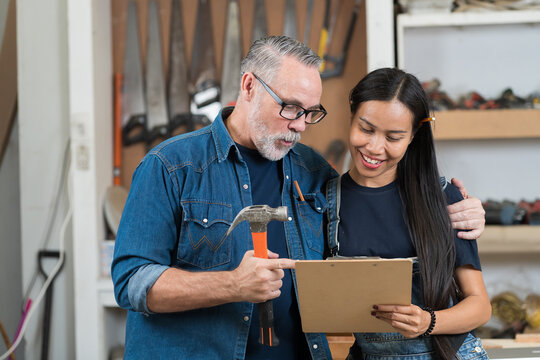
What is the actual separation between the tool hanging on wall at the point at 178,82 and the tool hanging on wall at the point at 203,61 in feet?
0.14

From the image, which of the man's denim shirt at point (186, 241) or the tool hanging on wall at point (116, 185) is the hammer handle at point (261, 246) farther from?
the tool hanging on wall at point (116, 185)

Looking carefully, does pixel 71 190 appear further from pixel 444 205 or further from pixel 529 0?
pixel 529 0

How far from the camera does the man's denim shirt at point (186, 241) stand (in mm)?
1426

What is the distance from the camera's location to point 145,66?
125 inches

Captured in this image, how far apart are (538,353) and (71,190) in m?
2.40

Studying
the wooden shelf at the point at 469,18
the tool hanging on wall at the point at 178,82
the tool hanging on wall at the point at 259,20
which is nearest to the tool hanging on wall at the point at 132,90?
the tool hanging on wall at the point at 178,82

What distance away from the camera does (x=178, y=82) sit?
3.16 m

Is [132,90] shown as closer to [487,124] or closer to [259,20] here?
[259,20]

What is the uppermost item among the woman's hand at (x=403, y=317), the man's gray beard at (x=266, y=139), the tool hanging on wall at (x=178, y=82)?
the tool hanging on wall at (x=178, y=82)

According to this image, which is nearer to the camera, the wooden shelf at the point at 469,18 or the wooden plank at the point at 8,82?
the wooden shelf at the point at 469,18

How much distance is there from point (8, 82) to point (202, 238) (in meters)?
2.36

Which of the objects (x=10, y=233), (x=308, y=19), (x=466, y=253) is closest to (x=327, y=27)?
(x=308, y=19)

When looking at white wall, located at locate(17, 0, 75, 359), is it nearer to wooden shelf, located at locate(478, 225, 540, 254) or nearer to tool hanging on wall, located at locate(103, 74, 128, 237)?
tool hanging on wall, located at locate(103, 74, 128, 237)

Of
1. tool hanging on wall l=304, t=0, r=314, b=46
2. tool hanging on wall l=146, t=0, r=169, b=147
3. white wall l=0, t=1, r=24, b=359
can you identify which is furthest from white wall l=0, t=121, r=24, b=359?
tool hanging on wall l=304, t=0, r=314, b=46
